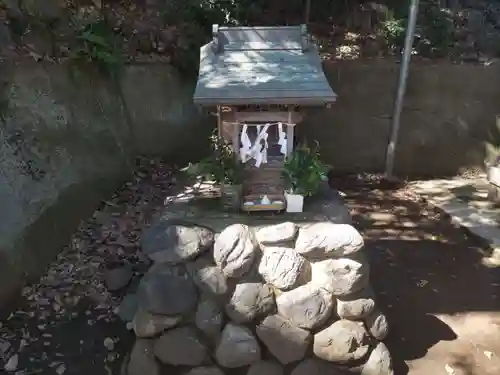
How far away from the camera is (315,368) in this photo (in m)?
3.99

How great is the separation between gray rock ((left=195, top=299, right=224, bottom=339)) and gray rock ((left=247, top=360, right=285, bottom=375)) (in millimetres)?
393

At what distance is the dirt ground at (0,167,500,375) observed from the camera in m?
4.24

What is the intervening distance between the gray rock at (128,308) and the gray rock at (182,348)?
23.7 inches

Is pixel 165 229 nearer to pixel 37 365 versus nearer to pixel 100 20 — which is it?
pixel 37 365

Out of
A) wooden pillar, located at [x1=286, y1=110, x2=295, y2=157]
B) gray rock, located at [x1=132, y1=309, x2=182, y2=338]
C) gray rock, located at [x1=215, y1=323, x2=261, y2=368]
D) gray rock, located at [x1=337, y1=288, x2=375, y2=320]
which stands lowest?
gray rock, located at [x1=215, y1=323, x2=261, y2=368]

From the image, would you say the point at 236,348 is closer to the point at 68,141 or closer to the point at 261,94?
the point at 261,94

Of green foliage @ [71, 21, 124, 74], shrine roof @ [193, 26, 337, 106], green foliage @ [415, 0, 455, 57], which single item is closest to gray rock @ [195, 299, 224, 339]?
shrine roof @ [193, 26, 337, 106]

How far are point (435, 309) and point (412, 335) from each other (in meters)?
0.54

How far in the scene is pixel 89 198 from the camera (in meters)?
6.27

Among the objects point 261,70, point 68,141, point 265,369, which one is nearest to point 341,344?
point 265,369

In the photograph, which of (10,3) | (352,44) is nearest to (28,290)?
(10,3)

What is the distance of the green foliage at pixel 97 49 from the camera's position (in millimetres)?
6586

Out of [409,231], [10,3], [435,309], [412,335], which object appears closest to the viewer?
[412,335]

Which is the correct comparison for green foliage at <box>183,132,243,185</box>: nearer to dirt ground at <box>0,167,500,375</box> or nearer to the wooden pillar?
the wooden pillar
